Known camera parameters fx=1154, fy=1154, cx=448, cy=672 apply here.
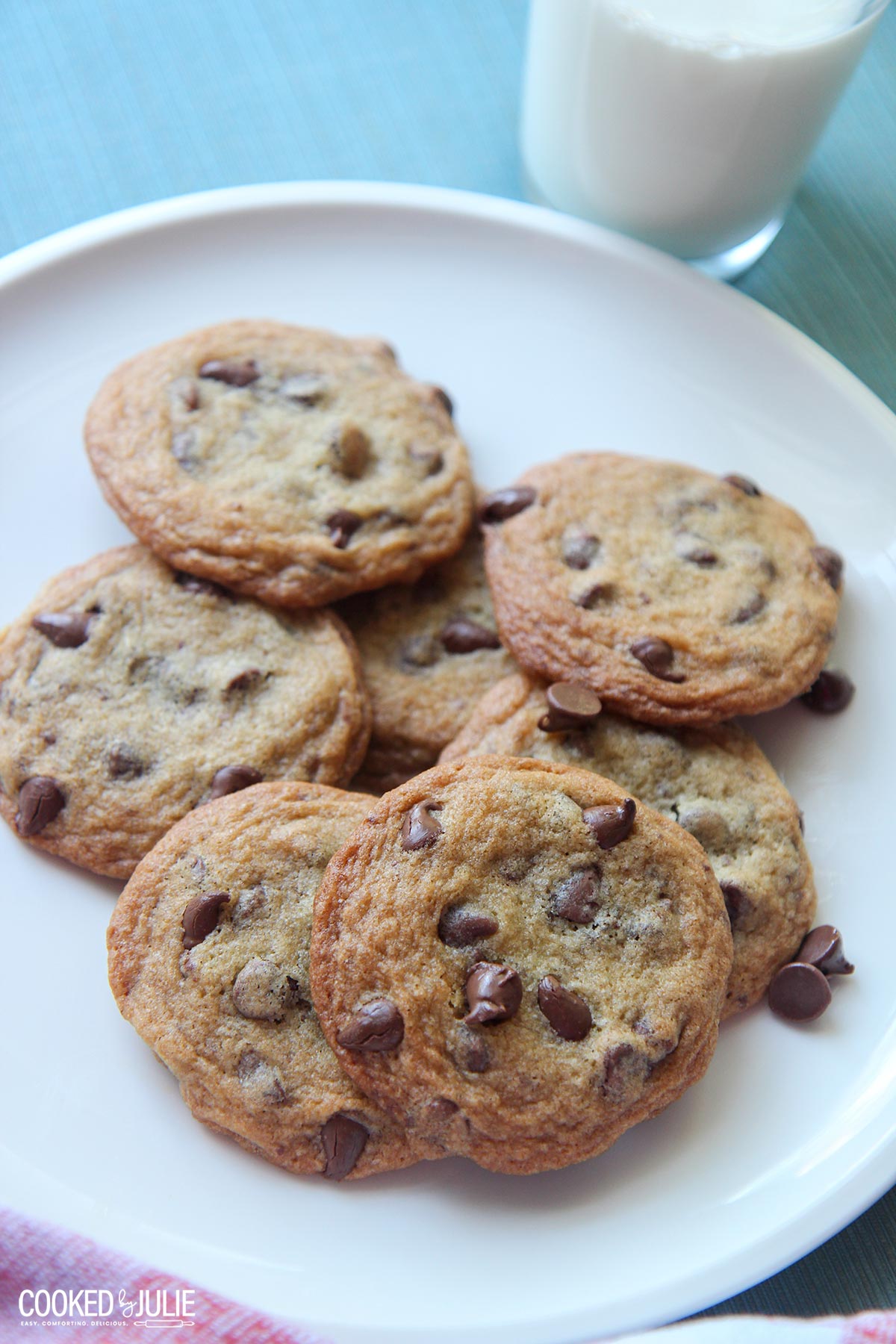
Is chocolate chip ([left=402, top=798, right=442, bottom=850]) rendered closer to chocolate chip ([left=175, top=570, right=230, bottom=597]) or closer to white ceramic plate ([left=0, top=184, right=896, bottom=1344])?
white ceramic plate ([left=0, top=184, right=896, bottom=1344])

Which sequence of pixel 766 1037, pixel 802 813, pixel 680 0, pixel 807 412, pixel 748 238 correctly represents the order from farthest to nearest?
pixel 748 238 → pixel 807 412 → pixel 680 0 → pixel 802 813 → pixel 766 1037

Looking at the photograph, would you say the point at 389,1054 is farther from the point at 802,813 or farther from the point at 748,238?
the point at 748,238

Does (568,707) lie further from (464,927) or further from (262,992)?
(262,992)

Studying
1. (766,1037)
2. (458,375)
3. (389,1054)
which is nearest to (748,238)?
(458,375)

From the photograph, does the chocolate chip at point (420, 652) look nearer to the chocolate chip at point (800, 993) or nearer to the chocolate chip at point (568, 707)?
the chocolate chip at point (568, 707)

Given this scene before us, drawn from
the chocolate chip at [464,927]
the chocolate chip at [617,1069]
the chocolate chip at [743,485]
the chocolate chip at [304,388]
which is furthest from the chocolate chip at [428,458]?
the chocolate chip at [617,1069]

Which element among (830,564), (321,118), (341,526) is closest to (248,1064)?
(341,526)

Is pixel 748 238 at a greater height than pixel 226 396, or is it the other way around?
pixel 748 238
